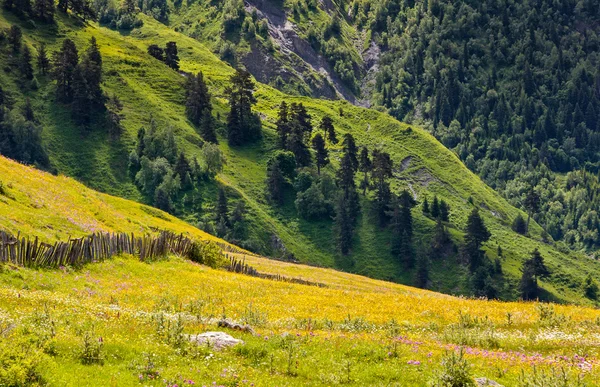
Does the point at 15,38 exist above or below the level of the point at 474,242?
above

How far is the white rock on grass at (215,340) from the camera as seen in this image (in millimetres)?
22355

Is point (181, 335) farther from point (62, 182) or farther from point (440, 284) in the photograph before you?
point (440, 284)

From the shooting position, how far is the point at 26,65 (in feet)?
609

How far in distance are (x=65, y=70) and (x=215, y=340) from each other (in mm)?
181480

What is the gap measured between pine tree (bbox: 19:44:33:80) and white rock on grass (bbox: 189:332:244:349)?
187 m

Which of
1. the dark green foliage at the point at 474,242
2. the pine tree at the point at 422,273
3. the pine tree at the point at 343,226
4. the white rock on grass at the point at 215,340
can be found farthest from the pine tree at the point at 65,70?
the white rock on grass at the point at 215,340

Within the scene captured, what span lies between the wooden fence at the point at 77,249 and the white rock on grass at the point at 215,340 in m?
18.5

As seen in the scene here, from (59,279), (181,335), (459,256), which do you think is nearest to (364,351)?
(181,335)

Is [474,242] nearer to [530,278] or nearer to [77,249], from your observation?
[530,278]

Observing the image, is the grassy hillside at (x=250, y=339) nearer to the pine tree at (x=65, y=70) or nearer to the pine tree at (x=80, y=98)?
the pine tree at (x=80, y=98)

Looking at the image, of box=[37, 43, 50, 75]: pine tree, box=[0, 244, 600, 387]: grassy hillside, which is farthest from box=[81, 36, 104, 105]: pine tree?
box=[0, 244, 600, 387]: grassy hillside

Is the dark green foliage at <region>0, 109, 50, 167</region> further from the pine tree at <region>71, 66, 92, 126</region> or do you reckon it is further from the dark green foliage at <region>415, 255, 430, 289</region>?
the dark green foliage at <region>415, 255, 430, 289</region>

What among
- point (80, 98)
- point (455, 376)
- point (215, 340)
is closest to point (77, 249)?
point (215, 340)

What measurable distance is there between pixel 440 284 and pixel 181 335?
543 feet
